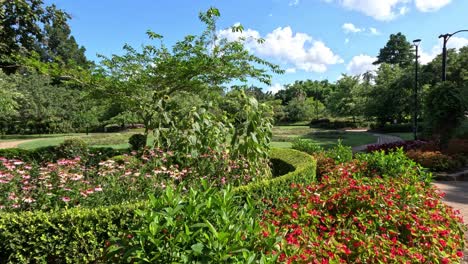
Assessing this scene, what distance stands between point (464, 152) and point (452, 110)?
5.01ft

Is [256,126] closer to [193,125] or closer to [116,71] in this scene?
[193,125]

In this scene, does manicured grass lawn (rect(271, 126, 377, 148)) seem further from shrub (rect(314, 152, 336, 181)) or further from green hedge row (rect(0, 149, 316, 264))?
green hedge row (rect(0, 149, 316, 264))

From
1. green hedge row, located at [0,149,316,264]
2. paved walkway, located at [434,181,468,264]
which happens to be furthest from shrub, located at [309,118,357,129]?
green hedge row, located at [0,149,316,264]

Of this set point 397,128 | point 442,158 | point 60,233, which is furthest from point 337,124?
point 60,233

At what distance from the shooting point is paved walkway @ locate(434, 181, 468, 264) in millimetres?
5574

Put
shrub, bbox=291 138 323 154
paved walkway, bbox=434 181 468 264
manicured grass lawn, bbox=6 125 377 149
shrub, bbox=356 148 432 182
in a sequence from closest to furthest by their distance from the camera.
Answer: shrub, bbox=356 148 432 182, paved walkway, bbox=434 181 468 264, shrub, bbox=291 138 323 154, manicured grass lawn, bbox=6 125 377 149

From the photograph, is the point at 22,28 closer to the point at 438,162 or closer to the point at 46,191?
the point at 46,191

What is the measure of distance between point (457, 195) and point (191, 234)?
7.15 m

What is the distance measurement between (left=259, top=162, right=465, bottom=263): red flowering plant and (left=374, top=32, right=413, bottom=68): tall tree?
256ft

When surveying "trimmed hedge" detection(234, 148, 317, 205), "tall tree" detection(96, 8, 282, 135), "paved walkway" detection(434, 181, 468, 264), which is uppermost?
"tall tree" detection(96, 8, 282, 135)

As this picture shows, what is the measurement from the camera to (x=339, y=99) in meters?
37.9

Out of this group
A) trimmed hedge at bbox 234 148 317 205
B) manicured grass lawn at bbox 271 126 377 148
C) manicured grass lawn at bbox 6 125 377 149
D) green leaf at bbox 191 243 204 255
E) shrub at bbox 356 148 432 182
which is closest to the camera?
green leaf at bbox 191 243 204 255

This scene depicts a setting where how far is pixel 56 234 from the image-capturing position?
3076 mm

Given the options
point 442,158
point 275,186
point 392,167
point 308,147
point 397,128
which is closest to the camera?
point 275,186
